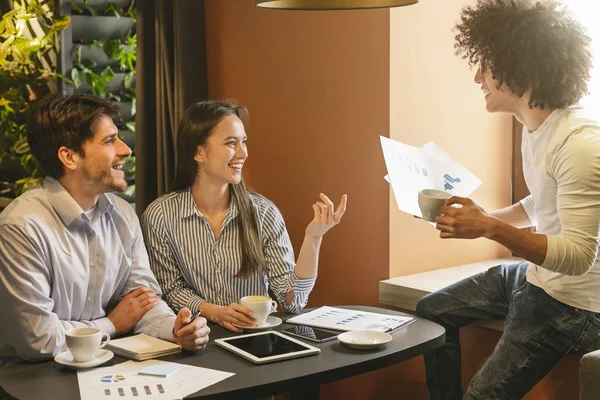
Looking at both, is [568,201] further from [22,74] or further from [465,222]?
[22,74]

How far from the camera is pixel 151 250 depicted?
232 centimetres

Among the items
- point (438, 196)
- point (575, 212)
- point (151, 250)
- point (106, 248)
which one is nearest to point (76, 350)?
point (106, 248)

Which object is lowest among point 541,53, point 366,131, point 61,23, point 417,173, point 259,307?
point 259,307

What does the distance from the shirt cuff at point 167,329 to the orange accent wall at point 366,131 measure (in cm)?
91

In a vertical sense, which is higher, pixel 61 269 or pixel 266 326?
pixel 61 269

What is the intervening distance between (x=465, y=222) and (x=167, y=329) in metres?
0.78

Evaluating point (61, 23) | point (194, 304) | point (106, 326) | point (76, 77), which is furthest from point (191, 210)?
point (61, 23)

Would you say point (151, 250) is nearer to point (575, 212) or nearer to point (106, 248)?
point (106, 248)

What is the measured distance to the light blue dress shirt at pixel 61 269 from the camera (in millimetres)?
1715

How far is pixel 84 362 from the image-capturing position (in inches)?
62.8

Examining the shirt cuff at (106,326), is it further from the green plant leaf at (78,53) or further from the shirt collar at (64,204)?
the green plant leaf at (78,53)

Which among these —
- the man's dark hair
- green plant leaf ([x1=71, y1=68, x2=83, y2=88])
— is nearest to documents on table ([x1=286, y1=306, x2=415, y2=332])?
the man's dark hair

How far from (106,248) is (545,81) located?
4.04ft

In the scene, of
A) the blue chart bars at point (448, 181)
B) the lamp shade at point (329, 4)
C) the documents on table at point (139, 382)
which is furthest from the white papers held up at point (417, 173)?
the documents on table at point (139, 382)
